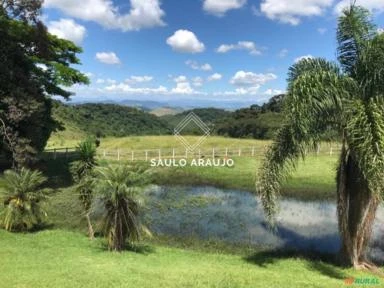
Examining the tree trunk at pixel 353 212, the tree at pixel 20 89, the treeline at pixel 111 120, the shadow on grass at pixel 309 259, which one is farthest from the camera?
the treeline at pixel 111 120

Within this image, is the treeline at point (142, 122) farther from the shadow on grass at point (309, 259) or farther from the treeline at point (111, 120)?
the shadow on grass at point (309, 259)

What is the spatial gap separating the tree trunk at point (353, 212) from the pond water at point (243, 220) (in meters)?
2.74

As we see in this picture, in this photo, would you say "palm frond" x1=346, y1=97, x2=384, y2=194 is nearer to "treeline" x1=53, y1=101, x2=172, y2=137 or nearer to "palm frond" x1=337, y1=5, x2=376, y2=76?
"palm frond" x1=337, y1=5, x2=376, y2=76

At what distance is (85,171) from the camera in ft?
60.0

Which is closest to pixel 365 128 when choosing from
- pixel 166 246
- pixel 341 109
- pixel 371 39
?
pixel 341 109

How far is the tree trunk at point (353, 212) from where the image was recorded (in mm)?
14141

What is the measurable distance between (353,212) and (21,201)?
12343mm

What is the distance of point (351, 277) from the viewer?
12922mm

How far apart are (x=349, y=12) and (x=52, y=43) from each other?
30.7 m

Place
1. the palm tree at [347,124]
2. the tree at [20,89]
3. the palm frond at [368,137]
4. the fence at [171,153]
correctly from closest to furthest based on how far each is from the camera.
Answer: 1. the palm frond at [368,137]
2. the palm tree at [347,124]
3. the tree at [20,89]
4. the fence at [171,153]
